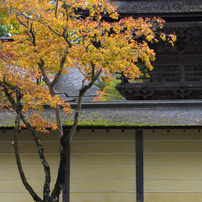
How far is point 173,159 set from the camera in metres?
8.07

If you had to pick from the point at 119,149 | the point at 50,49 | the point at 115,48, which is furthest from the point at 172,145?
the point at 50,49

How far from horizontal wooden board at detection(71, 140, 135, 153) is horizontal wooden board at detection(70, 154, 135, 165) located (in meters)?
0.18

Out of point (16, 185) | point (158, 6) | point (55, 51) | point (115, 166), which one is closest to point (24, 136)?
point (16, 185)

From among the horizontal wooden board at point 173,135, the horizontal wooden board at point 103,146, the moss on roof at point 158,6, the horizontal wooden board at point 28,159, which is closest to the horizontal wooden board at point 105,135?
the horizontal wooden board at point 103,146

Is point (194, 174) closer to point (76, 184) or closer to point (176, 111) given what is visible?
point (176, 111)

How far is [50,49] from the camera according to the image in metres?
5.80

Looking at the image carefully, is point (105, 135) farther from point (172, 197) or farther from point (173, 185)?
point (172, 197)

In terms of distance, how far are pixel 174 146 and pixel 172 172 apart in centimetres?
93

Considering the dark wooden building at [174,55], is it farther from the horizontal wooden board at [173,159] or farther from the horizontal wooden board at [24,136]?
the horizontal wooden board at [24,136]

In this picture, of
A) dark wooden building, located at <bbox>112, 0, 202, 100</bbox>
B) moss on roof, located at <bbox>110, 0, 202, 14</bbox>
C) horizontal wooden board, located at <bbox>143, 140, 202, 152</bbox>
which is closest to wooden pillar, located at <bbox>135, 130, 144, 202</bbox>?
horizontal wooden board, located at <bbox>143, 140, 202, 152</bbox>

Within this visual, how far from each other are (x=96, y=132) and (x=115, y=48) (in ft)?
12.4

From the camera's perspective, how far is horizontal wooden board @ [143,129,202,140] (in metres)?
8.16

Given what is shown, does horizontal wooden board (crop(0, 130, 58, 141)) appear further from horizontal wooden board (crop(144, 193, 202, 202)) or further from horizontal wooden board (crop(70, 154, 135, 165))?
horizontal wooden board (crop(144, 193, 202, 202))

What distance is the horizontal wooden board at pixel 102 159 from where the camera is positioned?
808cm
